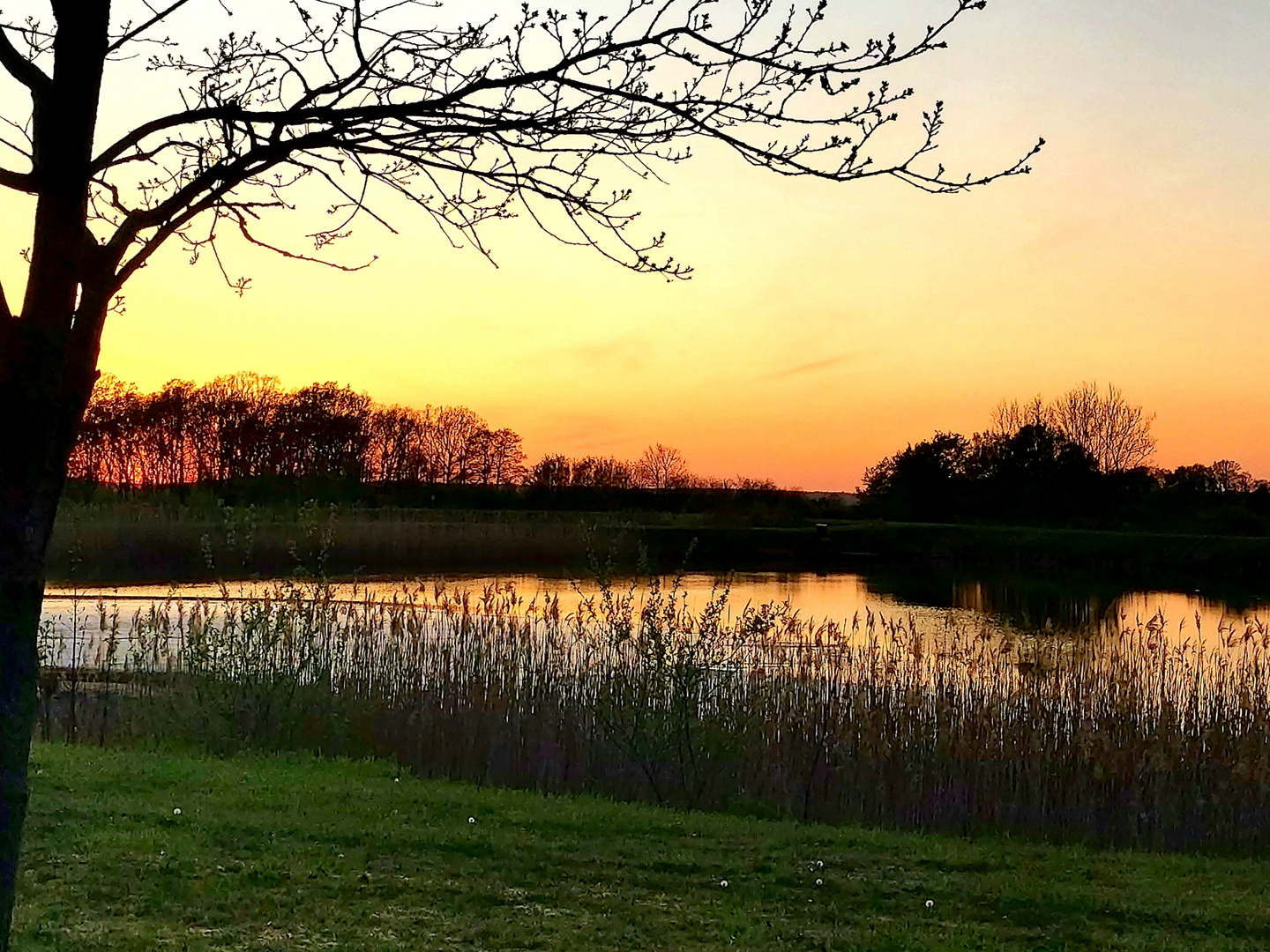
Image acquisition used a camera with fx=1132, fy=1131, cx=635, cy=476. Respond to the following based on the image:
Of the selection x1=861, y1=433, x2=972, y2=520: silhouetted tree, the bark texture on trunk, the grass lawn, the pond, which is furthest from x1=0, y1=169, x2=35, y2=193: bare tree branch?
x1=861, y1=433, x2=972, y2=520: silhouetted tree

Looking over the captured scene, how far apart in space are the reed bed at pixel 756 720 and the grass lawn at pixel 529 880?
1.42 m

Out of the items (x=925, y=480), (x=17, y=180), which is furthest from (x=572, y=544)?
(x=17, y=180)

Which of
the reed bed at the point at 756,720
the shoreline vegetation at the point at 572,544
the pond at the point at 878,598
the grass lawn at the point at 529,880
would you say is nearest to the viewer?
the grass lawn at the point at 529,880

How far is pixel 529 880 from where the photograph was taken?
5.18 meters

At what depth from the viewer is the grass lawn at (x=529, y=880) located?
446 centimetres

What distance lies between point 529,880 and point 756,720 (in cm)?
435

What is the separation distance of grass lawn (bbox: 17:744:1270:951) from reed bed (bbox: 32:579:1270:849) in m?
1.42

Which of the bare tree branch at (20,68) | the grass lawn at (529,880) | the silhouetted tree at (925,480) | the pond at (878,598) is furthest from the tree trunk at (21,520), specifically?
the silhouetted tree at (925,480)

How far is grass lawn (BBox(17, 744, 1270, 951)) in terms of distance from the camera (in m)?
4.46

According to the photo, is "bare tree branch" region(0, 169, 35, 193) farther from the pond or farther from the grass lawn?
the pond

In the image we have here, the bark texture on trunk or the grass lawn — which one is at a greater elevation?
the bark texture on trunk

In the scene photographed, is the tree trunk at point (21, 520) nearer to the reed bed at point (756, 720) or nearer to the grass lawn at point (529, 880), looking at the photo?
the grass lawn at point (529, 880)

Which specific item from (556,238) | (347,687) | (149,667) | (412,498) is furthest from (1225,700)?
(412,498)

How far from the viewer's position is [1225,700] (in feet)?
32.5
